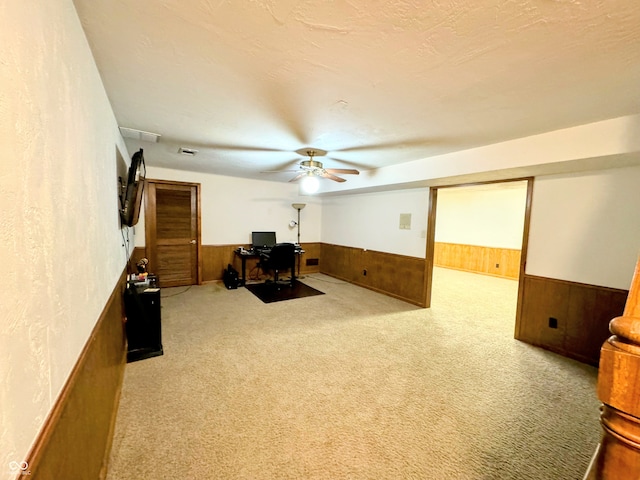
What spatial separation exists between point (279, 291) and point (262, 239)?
4.57 feet

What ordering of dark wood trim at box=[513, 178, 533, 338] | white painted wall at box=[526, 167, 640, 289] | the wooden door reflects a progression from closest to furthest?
white painted wall at box=[526, 167, 640, 289] → dark wood trim at box=[513, 178, 533, 338] → the wooden door

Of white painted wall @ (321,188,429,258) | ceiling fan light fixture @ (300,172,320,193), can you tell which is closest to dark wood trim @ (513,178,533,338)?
white painted wall @ (321,188,429,258)

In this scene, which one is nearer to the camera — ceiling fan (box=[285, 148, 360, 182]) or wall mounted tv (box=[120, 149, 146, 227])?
wall mounted tv (box=[120, 149, 146, 227])

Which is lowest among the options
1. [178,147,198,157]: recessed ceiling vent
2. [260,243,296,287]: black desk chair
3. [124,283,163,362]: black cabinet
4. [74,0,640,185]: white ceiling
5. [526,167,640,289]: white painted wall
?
[124,283,163,362]: black cabinet

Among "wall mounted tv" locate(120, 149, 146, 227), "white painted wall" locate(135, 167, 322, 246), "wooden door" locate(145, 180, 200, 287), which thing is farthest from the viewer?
"white painted wall" locate(135, 167, 322, 246)

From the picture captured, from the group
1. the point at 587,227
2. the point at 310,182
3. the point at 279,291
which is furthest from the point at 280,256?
the point at 587,227

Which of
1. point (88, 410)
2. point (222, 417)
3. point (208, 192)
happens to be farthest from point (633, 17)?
point (208, 192)

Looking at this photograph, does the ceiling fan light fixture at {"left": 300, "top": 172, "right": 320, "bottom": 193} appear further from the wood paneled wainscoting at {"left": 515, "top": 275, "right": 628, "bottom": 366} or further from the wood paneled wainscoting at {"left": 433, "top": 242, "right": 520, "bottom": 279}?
the wood paneled wainscoting at {"left": 433, "top": 242, "right": 520, "bottom": 279}

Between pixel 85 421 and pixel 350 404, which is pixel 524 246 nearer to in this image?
pixel 350 404

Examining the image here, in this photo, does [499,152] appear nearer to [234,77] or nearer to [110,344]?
[234,77]

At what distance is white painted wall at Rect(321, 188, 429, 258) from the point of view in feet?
14.9

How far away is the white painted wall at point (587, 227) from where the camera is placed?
2572 millimetres

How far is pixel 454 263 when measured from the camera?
7801 mm

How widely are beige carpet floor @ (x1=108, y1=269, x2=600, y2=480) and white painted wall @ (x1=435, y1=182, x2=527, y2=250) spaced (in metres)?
4.09
